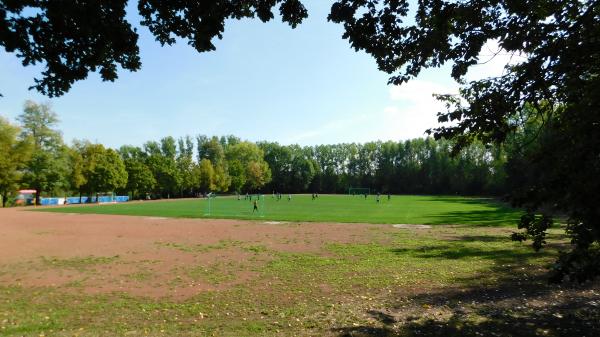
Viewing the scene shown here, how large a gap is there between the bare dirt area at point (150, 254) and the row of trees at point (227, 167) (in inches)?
1289

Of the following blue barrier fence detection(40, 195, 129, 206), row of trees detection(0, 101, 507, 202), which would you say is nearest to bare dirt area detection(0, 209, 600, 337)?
row of trees detection(0, 101, 507, 202)

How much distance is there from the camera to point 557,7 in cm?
673

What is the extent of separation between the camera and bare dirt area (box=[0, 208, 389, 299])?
1226 cm

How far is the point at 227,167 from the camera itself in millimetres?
131125

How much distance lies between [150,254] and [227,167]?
377ft

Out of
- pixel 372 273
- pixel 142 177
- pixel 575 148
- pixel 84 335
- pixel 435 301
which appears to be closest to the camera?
pixel 575 148

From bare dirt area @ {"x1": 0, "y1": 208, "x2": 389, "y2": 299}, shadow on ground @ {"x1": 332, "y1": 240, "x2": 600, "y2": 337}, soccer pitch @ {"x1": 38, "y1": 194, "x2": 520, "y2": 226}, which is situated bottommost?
bare dirt area @ {"x1": 0, "y1": 208, "x2": 389, "y2": 299}

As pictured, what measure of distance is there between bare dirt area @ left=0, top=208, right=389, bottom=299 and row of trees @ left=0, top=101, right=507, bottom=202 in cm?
3274

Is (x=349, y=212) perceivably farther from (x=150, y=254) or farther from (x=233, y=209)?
(x=150, y=254)

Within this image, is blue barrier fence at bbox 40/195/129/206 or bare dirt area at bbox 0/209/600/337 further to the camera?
blue barrier fence at bbox 40/195/129/206

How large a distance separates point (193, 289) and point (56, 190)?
2809 inches

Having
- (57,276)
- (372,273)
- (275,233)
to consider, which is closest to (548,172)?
(372,273)

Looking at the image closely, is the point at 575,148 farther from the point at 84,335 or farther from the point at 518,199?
the point at 84,335

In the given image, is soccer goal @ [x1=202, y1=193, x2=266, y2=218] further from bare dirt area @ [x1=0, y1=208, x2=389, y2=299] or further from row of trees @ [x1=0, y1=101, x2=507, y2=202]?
row of trees @ [x1=0, y1=101, x2=507, y2=202]
